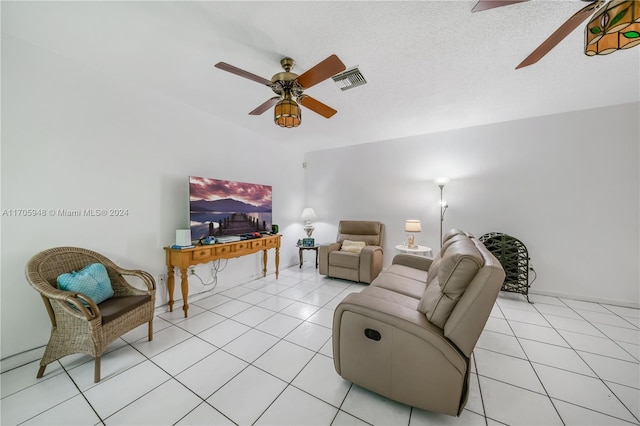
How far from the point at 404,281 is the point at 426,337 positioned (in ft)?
3.48

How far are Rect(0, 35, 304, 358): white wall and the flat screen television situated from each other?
0.77ft

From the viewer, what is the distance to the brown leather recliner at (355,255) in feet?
11.8

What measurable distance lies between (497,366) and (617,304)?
Result: 264cm

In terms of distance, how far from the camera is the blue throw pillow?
1.70 metres

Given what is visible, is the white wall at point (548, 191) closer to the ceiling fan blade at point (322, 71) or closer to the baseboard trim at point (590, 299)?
the baseboard trim at point (590, 299)

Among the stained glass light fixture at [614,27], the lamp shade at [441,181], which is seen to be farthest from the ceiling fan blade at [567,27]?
the lamp shade at [441,181]

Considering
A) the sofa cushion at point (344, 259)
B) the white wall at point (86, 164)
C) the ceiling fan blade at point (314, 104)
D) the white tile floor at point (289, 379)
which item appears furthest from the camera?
the sofa cushion at point (344, 259)

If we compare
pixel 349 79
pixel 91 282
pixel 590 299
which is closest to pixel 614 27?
pixel 349 79

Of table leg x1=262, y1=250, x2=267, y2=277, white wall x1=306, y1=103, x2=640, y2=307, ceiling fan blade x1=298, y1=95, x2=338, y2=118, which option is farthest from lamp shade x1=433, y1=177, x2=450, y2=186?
table leg x1=262, y1=250, x2=267, y2=277

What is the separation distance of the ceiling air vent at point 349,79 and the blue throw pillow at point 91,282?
2780 millimetres

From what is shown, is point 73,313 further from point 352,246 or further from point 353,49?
point 352,246

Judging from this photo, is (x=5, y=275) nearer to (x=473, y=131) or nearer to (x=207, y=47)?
(x=207, y=47)

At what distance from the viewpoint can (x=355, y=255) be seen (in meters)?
3.69

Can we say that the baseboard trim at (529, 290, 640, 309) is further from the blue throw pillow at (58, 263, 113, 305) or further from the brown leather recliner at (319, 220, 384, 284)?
the blue throw pillow at (58, 263, 113, 305)
